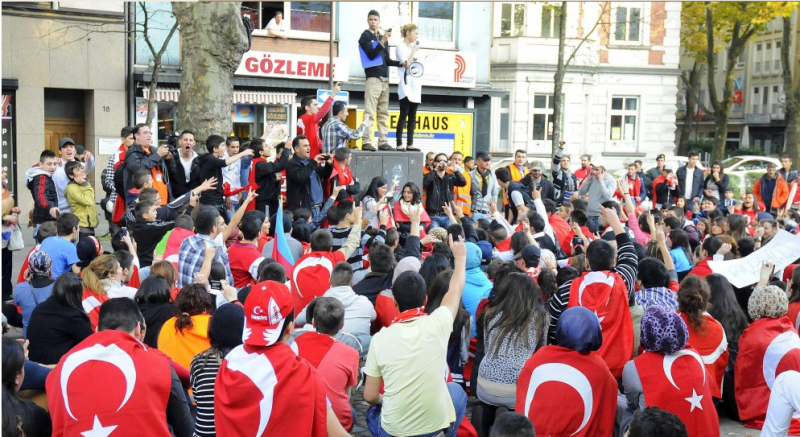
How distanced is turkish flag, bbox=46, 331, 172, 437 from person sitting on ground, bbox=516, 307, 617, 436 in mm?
1969

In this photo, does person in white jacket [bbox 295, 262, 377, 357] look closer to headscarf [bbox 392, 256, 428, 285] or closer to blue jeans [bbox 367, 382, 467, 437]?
headscarf [bbox 392, 256, 428, 285]

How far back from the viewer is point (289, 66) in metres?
24.7

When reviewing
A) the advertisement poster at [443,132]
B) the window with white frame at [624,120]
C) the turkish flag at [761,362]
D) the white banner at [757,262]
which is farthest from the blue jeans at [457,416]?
the window with white frame at [624,120]

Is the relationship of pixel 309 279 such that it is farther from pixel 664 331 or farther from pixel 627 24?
pixel 627 24

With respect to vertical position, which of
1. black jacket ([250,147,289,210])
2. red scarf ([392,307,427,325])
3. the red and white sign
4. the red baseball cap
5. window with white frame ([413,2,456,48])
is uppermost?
window with white frame ([413,2,456,48])

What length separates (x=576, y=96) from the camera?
3375 centimetres

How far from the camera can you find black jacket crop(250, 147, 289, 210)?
10797mm

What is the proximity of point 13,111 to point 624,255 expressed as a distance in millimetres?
17302

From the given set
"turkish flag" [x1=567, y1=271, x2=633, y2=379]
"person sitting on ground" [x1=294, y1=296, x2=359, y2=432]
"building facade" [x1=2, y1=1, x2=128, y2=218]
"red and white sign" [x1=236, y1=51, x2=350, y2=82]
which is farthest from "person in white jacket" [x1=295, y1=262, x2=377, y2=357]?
"red and white sign" [x1=236, y1=51, x2=350, y2=82]

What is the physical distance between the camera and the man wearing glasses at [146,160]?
9.71 metres

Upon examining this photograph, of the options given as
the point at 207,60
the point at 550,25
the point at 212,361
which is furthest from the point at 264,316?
the point at 550,25

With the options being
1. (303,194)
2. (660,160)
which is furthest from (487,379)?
(660,160)

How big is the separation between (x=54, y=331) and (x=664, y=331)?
3701mm

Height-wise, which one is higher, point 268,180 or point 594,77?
point 594,77
